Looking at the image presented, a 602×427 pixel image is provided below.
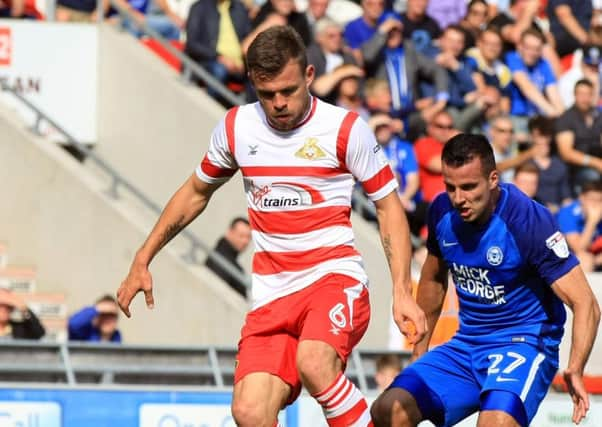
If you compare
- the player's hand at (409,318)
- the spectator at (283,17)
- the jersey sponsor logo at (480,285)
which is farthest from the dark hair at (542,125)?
the player's hand at (409,318)

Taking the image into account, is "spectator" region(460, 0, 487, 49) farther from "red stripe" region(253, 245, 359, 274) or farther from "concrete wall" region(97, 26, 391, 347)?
"red stripe" region(253, 245, 359, 274)

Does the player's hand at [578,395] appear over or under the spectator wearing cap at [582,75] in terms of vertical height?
over

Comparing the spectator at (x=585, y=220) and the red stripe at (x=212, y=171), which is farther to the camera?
the spectator at (x=585, y=220)

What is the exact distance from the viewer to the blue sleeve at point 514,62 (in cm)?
1777

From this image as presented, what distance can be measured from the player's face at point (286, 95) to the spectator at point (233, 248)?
6590mm

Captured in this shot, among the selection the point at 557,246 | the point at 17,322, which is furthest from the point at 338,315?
the point at 17,322

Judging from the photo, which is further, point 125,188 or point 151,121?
point 151,121

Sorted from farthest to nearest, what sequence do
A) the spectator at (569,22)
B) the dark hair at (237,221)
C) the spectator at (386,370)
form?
1. the spectator at (569,22)
2. the dark hair at (237,221)
3. the spectator at (386,370)

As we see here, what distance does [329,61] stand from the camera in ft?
53.0

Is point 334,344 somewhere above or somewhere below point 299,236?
below

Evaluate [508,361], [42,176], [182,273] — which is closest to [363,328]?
[508,361]

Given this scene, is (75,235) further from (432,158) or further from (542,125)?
(542,125)

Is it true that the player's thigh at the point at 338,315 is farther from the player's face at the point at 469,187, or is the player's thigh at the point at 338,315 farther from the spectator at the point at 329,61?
the spectator at the point at 329,61

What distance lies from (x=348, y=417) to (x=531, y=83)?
9692 mm
